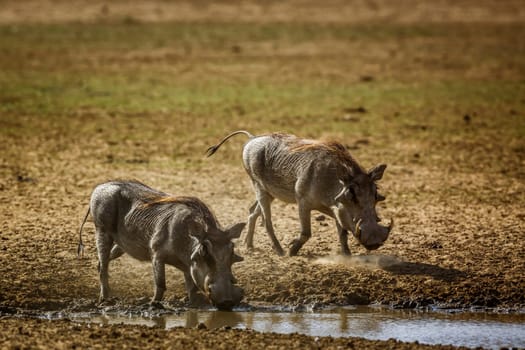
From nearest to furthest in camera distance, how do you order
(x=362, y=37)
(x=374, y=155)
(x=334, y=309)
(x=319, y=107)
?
(x=334, y=309), (x=374, y=155), (x=319, y=107), (x=362, y=37)

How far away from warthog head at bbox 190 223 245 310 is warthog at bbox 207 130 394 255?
1385 millimetres

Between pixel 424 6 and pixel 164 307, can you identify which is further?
pixel 424 6

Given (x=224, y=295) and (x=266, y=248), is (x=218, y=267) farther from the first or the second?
(x=266, y=248)

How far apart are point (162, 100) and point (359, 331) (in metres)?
11.1

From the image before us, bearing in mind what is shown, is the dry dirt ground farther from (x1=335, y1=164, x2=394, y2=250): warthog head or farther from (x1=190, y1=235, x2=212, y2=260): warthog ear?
(x1=190, y1=235, x2=212, y2=260): warthog ear

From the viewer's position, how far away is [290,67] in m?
21.6

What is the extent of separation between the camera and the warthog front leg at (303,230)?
8461 mm

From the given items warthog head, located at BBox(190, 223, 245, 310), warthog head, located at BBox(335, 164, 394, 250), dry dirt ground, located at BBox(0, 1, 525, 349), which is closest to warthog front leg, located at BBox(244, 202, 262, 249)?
dry dirt ground, located at BBox(0, 1, 525, 349)

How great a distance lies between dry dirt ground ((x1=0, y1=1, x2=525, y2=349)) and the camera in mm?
6820

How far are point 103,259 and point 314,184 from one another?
1853mm

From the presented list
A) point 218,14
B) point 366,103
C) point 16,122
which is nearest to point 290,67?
point 366,103

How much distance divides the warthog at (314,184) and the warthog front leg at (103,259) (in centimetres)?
163

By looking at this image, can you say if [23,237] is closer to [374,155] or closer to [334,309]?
[334,309]

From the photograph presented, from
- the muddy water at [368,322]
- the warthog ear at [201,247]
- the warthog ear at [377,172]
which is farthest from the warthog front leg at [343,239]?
the warthog ear at [201,247]
